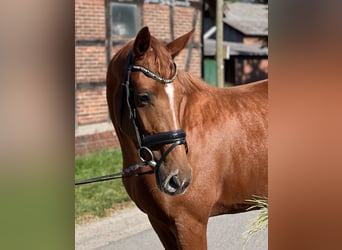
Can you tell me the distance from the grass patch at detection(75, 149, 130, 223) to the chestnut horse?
1259 mm

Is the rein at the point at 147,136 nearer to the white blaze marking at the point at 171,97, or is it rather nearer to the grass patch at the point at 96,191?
the white blaze marking at the point at 171,97

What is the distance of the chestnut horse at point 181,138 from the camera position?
1687 mm

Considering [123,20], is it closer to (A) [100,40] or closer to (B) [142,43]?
(A) [100,40]

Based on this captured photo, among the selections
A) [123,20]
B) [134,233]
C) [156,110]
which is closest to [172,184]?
[156,110]

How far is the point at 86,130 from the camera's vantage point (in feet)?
14.7

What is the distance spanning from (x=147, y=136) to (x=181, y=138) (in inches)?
4.7

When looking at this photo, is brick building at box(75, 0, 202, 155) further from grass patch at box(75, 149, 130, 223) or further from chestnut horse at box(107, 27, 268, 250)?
chestnut horse at box(107, 27, 268, 250)

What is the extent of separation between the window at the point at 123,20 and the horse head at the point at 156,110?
3.91 meters

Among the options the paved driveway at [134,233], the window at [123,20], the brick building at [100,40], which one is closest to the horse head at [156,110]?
the paved driveway at [134,233]
